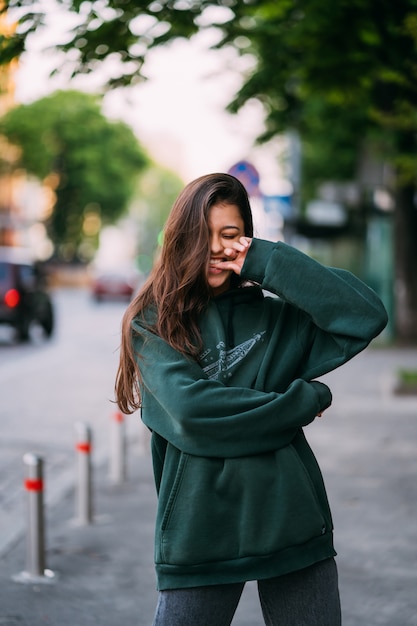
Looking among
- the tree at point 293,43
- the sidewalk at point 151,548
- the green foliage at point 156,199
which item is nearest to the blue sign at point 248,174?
the tree at point 293,43

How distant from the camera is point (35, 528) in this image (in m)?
5.36

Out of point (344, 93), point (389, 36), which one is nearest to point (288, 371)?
point (389, 36)

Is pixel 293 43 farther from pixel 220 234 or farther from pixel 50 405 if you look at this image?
pixel 220 234

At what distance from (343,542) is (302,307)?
3840mm

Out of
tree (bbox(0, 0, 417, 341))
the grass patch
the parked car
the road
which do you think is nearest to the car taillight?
the road

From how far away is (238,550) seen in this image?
2.41m

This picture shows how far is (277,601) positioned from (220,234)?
892 mm

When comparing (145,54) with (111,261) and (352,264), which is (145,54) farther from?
(111,261)

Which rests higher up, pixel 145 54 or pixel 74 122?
pixel 145 54

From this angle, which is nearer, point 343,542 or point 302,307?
point 302,307

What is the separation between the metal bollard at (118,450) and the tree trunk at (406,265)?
1392 centimetres

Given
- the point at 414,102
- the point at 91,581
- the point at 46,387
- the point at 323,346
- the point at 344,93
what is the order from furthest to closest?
1. the point at 46,387
2. the point at 414,102
3. the point at 344,93
4. the point at 91,581
5. the point at 323,346

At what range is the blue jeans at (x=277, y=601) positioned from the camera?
242cm

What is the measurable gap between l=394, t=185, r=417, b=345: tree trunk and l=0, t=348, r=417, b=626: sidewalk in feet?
37.2
